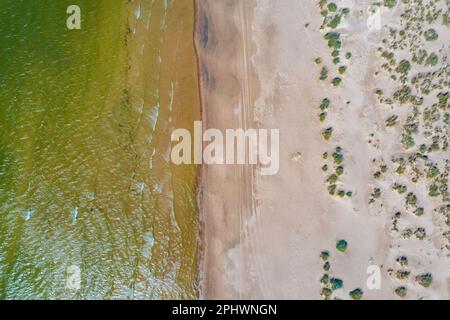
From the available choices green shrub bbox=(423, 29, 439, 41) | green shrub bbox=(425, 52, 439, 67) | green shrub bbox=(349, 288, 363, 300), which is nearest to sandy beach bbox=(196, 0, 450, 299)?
green shrub bbox=(349, 288, 363, 300)

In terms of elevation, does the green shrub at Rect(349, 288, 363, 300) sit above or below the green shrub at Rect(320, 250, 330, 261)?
below

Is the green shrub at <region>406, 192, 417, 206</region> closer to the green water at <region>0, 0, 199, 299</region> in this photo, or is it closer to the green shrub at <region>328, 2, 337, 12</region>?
the green shrub at <region>328, 2, 337, 12</region>

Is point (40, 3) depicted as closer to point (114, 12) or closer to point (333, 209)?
point (114, 12)

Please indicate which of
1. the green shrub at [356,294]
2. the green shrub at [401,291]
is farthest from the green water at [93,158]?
the green shrub at [401,291]

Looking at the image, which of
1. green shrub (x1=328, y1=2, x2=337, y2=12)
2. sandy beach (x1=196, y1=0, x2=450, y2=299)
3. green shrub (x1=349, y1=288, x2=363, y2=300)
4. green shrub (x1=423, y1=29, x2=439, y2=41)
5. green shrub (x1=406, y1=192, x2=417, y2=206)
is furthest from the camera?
green shrub (x1=328, y1=2, x2=337, y2=12)

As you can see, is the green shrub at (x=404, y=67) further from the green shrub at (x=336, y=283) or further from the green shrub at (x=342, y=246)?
the green shrub at (x=336, y=283)

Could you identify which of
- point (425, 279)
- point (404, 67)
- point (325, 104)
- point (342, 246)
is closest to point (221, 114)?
point (325, 104)
